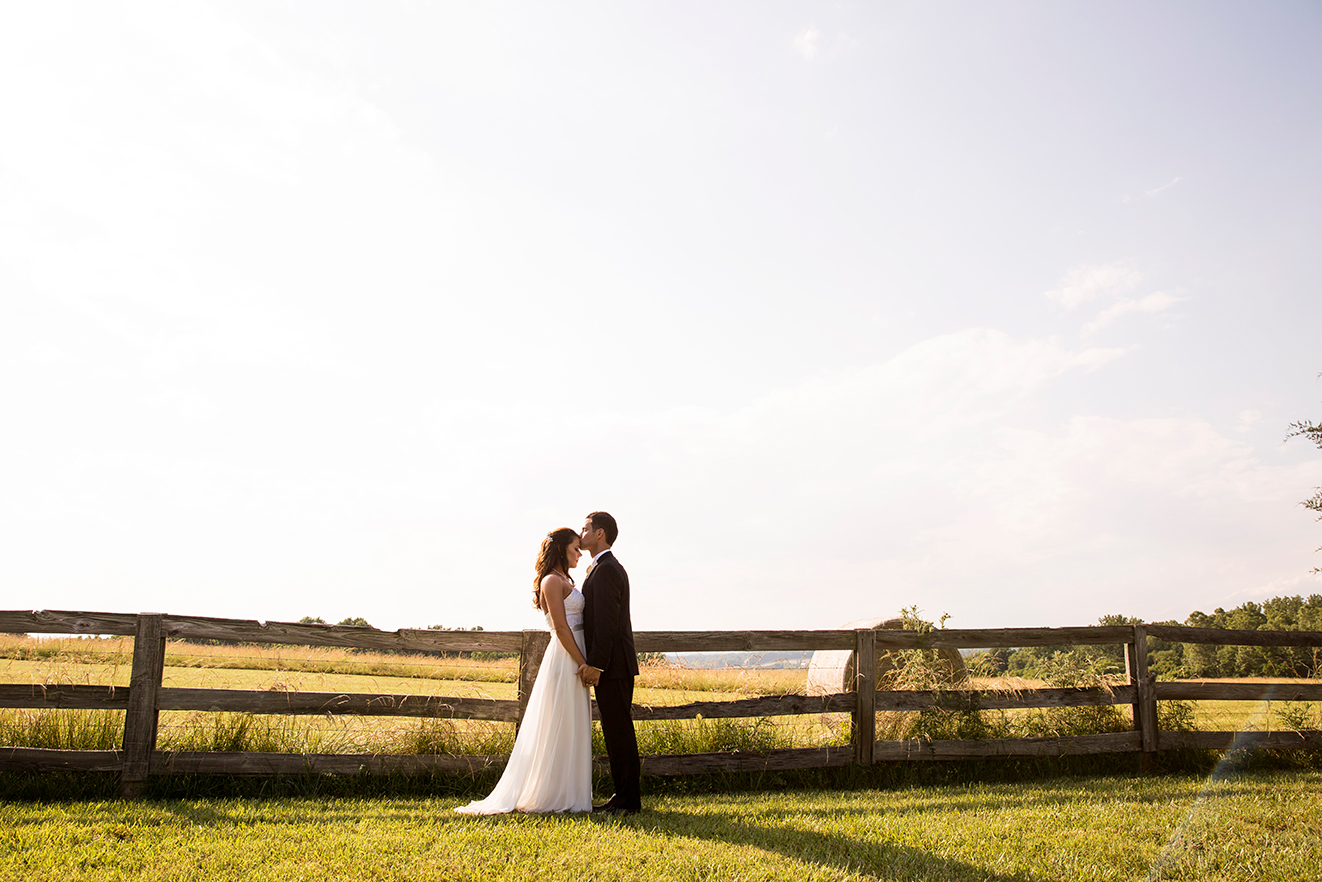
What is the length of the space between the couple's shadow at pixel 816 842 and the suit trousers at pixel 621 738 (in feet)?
0.64

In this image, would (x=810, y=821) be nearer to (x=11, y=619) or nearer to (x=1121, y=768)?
(x=1121, y=768)

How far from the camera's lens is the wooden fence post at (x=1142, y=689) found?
8097 millimetres

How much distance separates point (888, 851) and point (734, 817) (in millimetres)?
1260

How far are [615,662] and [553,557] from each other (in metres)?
0.93

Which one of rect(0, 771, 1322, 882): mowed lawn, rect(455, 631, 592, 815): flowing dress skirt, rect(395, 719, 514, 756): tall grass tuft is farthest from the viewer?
rect(395, 719, 514, 756): tall grass tuft

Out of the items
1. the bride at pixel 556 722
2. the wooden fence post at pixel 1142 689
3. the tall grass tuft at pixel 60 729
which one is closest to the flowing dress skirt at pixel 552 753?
the bride at pixel 556 722

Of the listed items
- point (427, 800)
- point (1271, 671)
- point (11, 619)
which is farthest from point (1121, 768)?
point (11, 619)

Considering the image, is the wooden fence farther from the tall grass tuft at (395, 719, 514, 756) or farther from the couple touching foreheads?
the couple touching foreheads

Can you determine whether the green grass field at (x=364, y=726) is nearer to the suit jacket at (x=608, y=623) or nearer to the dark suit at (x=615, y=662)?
the dark suit at (x=615, y=662)

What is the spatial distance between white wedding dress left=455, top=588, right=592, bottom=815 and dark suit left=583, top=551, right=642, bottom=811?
6.1 inches

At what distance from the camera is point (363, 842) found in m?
4.73

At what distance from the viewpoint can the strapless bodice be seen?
20.0ft

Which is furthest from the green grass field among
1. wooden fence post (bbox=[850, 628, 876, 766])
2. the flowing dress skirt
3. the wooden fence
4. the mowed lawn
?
the flowing dress skirt

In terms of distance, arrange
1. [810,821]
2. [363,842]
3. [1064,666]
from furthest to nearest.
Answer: [1064,666] → [810,821] → [363,842]
